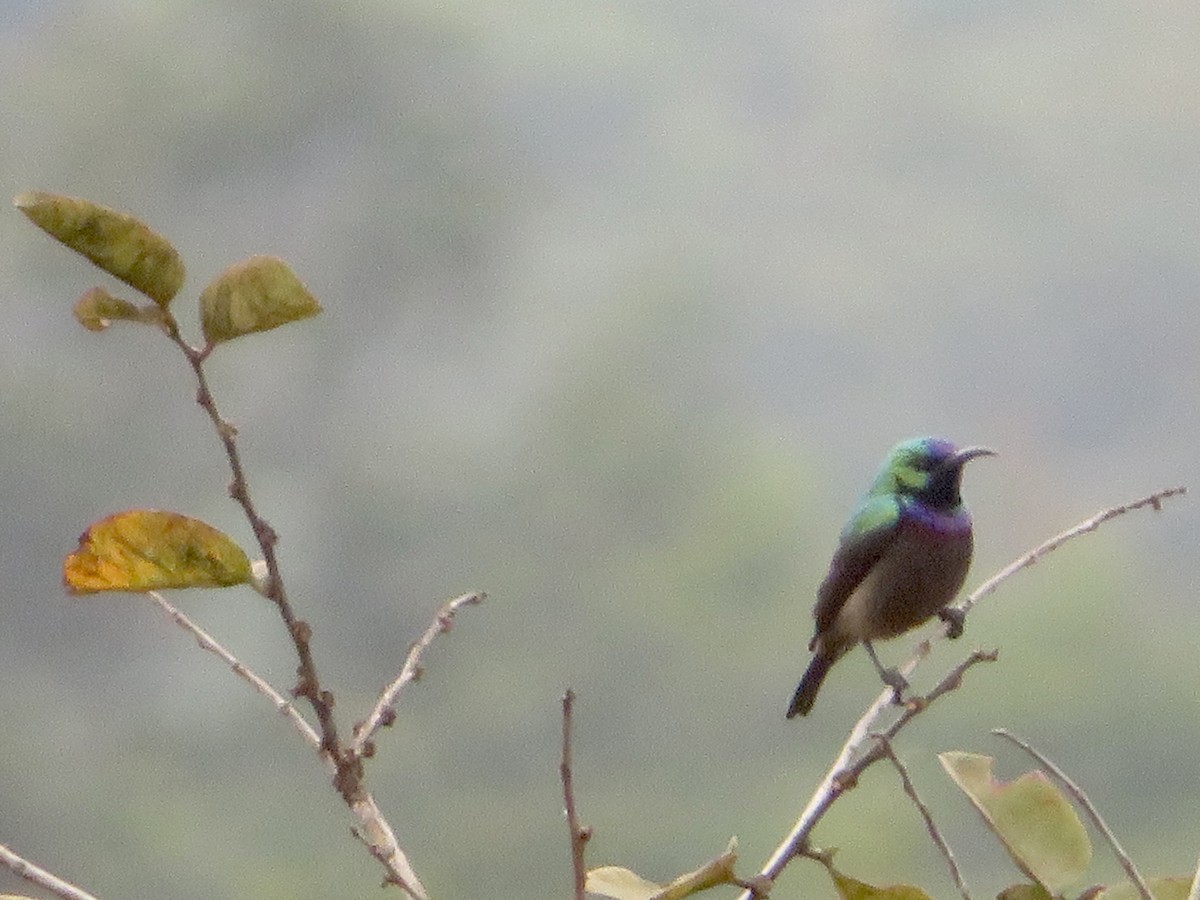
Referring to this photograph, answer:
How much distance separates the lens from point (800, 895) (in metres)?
3.15

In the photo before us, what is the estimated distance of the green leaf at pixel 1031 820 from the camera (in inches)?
25.9

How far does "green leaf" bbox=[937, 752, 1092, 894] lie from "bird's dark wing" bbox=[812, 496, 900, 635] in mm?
687

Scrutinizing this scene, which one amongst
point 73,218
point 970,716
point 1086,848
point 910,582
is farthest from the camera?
point 970,716

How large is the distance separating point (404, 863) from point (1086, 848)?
0.85ft

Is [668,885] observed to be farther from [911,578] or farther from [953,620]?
[911,578]

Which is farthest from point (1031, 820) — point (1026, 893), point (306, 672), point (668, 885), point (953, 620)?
point (953, 620)

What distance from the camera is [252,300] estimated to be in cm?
60

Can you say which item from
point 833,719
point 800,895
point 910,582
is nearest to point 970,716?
point 833,719

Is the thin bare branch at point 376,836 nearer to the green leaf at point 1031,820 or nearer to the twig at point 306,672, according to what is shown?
the twig at point 306,672

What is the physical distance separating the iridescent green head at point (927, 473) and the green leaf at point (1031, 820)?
722 mm

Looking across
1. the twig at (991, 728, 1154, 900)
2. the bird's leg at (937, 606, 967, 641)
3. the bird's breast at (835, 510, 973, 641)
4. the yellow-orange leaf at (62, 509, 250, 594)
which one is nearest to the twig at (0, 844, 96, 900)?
the yellow-orange leaf at (62, 509, 250, 594)

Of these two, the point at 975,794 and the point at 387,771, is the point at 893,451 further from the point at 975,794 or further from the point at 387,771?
the point at 387,771

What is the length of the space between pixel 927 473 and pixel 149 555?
93 centimetres

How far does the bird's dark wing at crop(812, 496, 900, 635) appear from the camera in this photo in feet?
4.59
